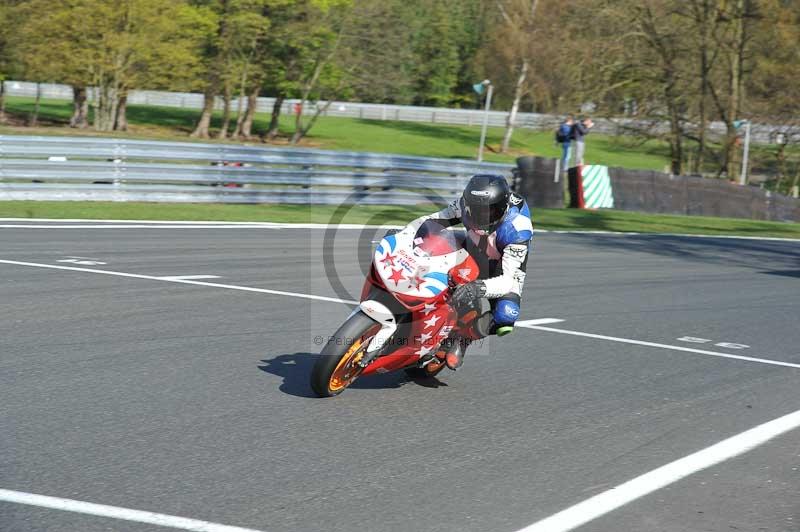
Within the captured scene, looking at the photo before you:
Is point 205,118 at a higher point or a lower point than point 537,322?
higher

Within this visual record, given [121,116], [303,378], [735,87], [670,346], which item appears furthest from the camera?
[121,116]

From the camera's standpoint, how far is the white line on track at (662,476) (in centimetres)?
461

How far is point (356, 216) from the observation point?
22469 millimetres

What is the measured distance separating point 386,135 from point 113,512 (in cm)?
7264

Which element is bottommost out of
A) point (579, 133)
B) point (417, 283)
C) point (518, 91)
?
point (417, 283)

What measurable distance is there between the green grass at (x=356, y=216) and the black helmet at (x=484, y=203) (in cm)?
1240

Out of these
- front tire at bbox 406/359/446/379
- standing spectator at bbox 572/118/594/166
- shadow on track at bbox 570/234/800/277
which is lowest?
shadow on track at bbox 570/234/800/277

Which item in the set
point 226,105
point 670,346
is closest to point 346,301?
point 670,346

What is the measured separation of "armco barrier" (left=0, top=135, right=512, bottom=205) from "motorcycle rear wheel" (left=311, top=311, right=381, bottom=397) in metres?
13.4

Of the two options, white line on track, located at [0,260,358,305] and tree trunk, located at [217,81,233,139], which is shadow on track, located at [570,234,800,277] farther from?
tree trunk, located at [217,81,233,139]

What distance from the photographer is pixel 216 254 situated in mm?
13969

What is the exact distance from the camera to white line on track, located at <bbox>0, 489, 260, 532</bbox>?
4270mm

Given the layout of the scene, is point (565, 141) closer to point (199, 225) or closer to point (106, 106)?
point (199, 225)

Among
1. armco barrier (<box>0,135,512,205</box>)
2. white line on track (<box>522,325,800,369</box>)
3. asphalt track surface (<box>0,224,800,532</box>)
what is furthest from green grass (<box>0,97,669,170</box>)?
white line on track (<box>522,325,800,369</box>)
